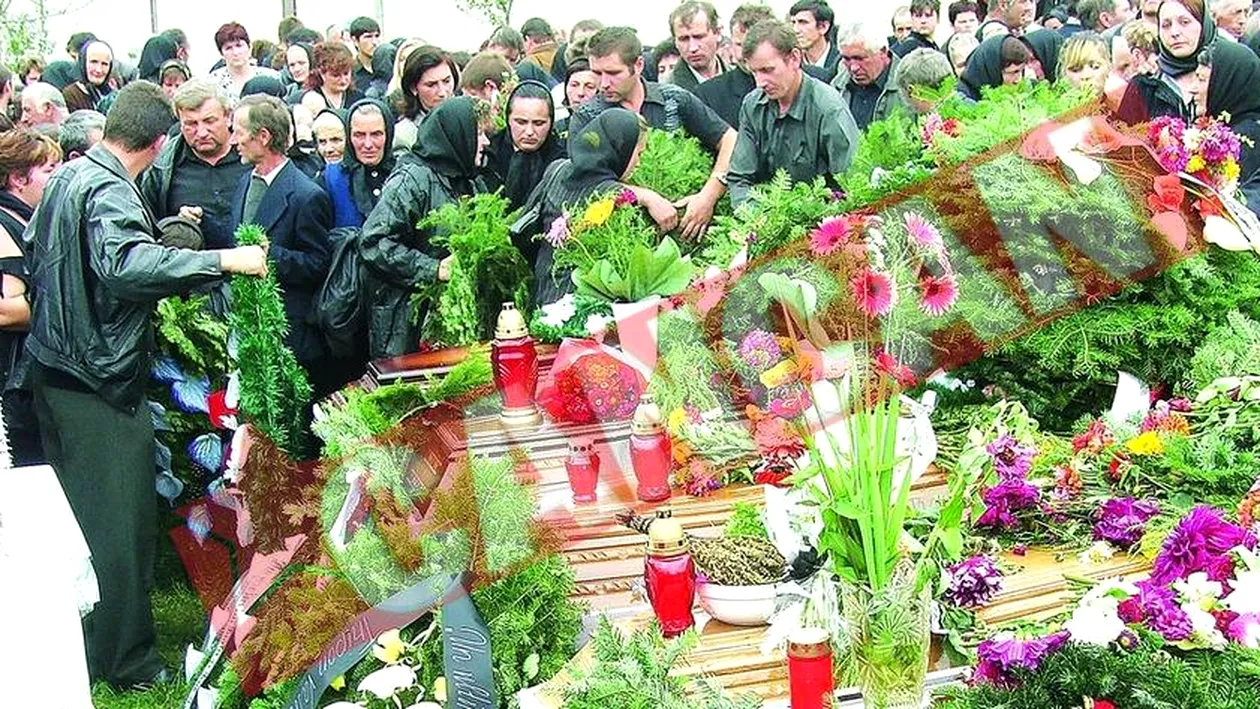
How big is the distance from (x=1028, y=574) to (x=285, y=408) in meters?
2.38

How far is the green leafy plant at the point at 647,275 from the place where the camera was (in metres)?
3.70

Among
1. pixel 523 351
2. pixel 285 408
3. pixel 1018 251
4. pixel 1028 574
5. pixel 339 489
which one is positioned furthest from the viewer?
pixel 285 408

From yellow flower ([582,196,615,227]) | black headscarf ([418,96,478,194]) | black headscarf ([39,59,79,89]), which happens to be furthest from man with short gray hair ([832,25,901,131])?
black headscarf ([39,59,79,89])

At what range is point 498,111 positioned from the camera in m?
5.69

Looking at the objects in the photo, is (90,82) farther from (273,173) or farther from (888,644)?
(888,644)

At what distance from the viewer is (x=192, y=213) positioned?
523 centimetres

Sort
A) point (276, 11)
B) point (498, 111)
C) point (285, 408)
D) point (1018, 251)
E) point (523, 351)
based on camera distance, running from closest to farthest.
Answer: point (1018, 251) → point (523, 351) → point (285, 408) → point (498, 111) → point (276, 11)

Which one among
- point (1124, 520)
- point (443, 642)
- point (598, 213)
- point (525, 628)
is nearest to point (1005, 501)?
point (1124, 520)

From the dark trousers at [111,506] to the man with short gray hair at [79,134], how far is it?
73.0 inches

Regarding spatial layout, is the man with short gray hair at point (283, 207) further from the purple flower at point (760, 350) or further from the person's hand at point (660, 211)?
the purple flower at point (760, 350)

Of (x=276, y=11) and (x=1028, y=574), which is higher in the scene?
(x=276, y=11)

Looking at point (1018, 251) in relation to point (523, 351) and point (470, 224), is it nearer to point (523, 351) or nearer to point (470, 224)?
point (523, 351)

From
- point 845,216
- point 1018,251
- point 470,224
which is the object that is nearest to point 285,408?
point 470,224

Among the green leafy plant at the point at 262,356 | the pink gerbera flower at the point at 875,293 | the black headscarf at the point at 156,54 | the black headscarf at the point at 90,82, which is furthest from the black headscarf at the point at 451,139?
the black headscarf at the point at 156,54
